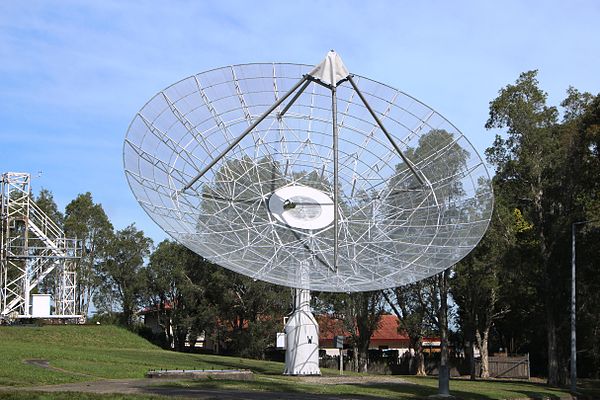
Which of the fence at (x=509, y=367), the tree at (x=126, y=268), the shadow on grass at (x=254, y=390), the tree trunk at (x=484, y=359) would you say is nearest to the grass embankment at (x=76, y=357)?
the shadow on grass at (x=254, y=390)

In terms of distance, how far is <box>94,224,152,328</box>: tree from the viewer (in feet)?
292

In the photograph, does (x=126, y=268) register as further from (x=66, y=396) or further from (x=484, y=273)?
(x=66, y=396)

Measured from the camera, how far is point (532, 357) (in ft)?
269

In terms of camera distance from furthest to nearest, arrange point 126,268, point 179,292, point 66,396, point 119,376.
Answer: point 126,268, point 179,292, point 119,376, point 66,396

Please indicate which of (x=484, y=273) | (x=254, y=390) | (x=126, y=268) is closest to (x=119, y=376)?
(x=254, y=390)

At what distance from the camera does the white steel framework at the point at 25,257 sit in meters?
71.4

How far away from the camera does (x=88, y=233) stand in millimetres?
93375

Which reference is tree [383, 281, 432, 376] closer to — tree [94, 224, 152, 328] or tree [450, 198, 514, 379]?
tree [450, 198, 514, 379]

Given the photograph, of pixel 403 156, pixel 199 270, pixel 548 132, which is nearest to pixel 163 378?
pixel 403 156

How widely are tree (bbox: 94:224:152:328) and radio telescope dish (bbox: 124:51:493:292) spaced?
51.1 metres

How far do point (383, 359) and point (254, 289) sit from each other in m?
16.1

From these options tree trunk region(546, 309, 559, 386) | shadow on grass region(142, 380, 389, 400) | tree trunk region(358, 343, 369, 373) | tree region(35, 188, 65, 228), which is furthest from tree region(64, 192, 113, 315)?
shadow on grass region(142, 380, 389, 400)

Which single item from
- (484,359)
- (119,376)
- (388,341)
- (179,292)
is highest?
(179,292)

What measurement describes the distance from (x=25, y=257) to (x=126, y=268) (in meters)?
20.2
